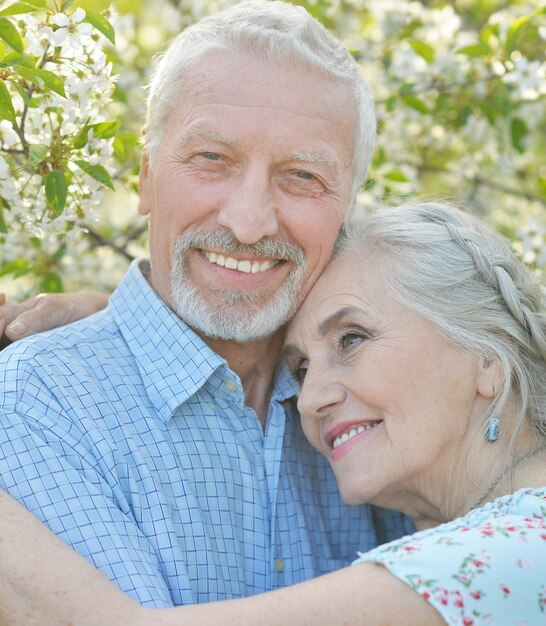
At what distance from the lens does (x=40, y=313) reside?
9.71 ft

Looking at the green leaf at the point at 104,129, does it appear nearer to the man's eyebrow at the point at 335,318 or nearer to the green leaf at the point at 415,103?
the man's eyebrow at the point at 335,318

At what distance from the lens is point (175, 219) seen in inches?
112

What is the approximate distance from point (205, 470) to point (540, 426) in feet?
3.01

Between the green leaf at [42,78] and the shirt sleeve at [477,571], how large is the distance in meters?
1.38

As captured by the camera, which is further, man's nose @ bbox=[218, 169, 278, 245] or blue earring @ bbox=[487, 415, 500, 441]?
man's nose @ bbox=[218, 169, 278, 245]

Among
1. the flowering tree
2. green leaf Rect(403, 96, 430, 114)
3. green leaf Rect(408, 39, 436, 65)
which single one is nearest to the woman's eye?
the flowering tree

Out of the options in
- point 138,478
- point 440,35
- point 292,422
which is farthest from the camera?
point 440,35

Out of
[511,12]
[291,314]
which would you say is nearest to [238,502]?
[291,314]

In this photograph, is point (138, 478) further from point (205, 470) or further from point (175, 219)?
point (175, 219)

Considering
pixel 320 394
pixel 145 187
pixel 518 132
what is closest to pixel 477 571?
pixel 320 394

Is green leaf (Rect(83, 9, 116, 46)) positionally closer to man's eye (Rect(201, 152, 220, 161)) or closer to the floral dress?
man's eye (Rect(201, 152, 220, 161))

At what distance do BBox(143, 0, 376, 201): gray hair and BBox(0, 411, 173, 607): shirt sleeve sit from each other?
40.0 inches

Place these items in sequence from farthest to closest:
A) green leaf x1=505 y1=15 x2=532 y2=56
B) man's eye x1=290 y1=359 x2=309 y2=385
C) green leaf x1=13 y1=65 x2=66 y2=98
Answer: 1. green leaf x1=505 y1=15 x2=532 y2=56
2. man's eye x1=290 y1=359 x2=309 y2=385
3. green leaf x1=13 y1=65 x2=66 y2=98

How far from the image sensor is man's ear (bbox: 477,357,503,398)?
2.65 m
